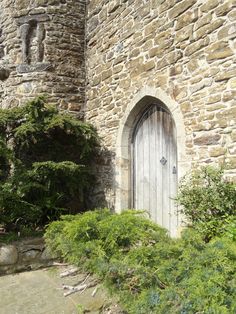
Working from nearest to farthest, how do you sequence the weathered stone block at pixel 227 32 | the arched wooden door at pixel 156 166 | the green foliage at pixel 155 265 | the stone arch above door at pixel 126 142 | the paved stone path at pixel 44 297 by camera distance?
the green foliage at pixel 155 265, the paved stone path at pixel 44 297, the weathered stone block at pixel 227 32, the arched wooden door at pixel 156 166, the stone arch above door at pixel 126 142

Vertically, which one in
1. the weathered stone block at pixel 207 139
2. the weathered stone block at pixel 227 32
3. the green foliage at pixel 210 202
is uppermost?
the weathered stone block at pixel 227 32

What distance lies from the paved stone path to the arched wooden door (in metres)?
1.76

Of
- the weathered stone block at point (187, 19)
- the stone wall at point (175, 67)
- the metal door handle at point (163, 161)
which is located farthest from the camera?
the metal door handle at point (163, 161)

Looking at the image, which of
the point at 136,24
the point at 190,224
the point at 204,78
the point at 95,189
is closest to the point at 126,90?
the point at 136,24

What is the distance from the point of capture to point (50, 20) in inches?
237

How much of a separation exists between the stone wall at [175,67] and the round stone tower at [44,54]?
565mm

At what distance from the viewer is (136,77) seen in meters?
4.72

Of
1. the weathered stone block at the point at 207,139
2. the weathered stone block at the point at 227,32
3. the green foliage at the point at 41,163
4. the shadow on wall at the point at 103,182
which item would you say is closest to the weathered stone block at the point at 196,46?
the weathered stone block at the point at 227,32

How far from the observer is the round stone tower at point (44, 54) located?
5977 millimetres

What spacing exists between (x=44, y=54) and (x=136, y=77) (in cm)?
245

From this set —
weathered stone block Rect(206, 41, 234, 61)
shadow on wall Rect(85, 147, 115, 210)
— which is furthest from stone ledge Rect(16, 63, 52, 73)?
weathered stone block Rect(206, 41, 234, 61)

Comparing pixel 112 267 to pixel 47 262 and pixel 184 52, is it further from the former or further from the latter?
pixel 184 52

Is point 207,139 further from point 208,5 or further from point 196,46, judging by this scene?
point 208,5

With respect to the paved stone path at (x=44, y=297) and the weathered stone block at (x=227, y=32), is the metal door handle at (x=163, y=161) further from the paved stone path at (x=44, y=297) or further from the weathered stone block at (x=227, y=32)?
the paved stone path at (x=44, y=297)
